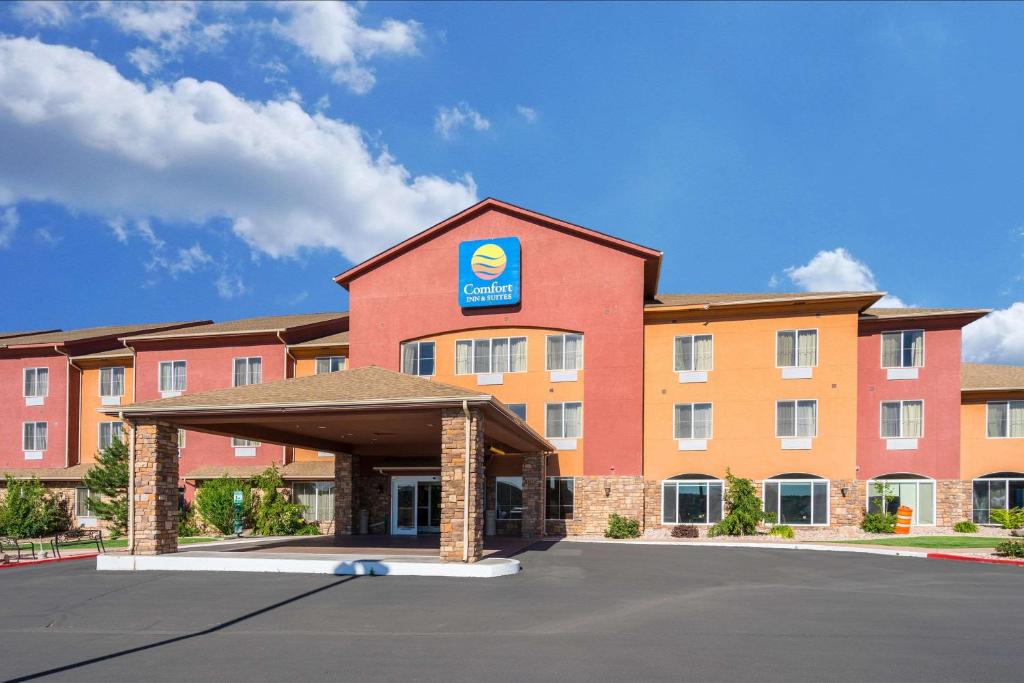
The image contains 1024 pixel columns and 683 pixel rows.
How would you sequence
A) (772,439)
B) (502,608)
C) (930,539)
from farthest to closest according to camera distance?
1. (772,439)
2. (930,539)
3. (502,608)

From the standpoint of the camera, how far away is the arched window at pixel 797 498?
28.2 metres

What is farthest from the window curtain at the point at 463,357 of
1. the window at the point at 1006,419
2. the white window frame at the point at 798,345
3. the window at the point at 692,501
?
the window at the point at 1006,419

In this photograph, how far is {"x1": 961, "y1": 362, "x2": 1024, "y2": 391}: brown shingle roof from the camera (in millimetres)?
29953

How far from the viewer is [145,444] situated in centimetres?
1911

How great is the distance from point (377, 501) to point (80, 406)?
16203 millimetres

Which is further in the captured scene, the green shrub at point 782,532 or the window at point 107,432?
the window at point 107,432

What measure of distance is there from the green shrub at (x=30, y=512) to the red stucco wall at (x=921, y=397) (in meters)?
33.8

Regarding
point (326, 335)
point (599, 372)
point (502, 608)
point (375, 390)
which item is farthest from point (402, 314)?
point (502, 608)

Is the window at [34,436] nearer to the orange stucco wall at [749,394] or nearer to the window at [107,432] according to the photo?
the window at [107,432]

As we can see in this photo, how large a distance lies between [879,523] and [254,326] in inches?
1072

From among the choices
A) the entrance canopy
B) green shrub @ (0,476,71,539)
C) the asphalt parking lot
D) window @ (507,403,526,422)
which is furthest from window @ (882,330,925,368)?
green shrub @ (0,476,71,539)

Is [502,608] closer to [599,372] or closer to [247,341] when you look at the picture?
[599,372]

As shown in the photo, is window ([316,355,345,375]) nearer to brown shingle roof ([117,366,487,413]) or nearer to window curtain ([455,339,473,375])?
window curtain ([455,339,473,375])

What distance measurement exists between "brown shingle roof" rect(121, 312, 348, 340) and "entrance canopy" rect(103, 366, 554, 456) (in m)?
11.4
